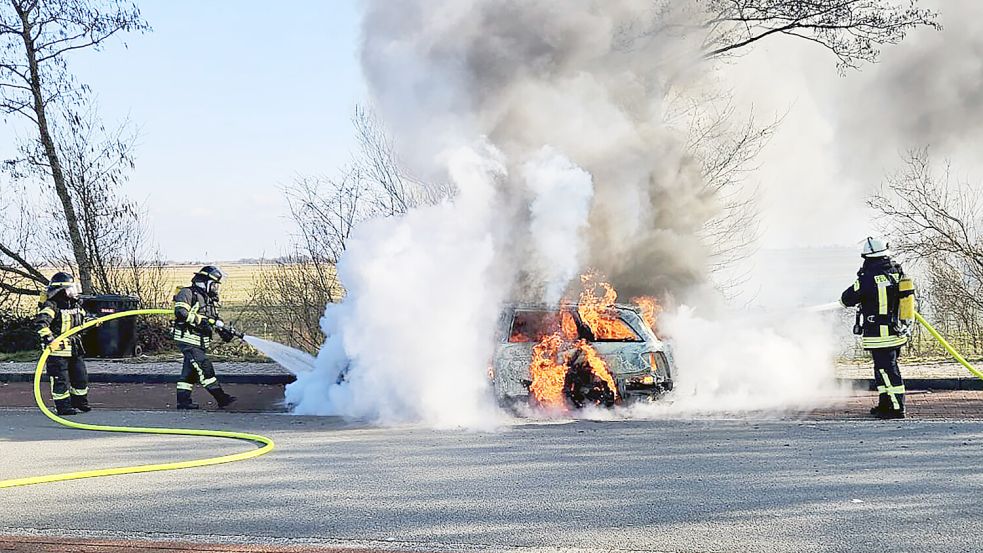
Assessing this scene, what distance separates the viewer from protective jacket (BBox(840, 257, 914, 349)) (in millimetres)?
10289

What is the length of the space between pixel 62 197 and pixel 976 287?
57.0ft

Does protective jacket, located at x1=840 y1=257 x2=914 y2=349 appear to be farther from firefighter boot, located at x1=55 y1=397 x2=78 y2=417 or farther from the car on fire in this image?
firefighter boot, located at x1=55 y1=397 x2=78 y2=417

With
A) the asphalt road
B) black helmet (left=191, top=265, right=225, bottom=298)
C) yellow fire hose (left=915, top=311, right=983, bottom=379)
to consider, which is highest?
black helmet (left=191, top=265, right=225, bottom=298)

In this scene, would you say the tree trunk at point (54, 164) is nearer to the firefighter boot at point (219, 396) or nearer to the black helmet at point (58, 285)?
the black helmet at point (58, 285)

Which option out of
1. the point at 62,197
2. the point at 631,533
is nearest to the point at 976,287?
the point at 631,533

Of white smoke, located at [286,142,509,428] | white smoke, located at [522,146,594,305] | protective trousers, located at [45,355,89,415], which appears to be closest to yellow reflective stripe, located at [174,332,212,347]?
protective trousers, located at [45,355,89,415]

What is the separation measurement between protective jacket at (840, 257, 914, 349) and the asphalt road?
110cm

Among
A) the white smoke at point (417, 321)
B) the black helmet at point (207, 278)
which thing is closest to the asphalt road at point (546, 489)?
the white smoke at point (417, 321)

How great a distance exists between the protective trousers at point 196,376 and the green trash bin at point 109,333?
6.03m

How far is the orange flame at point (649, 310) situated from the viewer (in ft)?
36.4

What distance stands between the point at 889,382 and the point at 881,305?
0.85 metres

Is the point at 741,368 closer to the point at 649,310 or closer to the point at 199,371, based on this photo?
the point at 649,310

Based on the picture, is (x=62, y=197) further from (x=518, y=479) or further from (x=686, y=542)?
(x=686, y=542)

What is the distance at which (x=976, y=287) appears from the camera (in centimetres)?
1641
